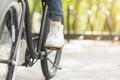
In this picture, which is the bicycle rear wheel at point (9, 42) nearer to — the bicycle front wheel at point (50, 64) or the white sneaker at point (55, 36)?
the white sneaker at point (55, 36)

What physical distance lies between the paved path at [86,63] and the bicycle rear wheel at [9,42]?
136 cm

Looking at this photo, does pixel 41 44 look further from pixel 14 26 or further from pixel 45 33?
pixel 14 26

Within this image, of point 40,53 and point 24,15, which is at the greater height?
point 24,15

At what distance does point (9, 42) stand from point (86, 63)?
2293mm

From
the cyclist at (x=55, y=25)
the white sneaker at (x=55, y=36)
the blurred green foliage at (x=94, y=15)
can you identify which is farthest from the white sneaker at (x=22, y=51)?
the blurred green foliage at (x=94, y=15)

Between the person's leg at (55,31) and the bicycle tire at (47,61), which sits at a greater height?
the person's leg at (55,31)

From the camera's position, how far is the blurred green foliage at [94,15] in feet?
20.6

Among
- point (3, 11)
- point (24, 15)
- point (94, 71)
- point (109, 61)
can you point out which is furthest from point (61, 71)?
point (3, 11)

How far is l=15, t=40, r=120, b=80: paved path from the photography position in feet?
13.0

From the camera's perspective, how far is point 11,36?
2.41 meters

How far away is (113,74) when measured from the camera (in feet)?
13.5

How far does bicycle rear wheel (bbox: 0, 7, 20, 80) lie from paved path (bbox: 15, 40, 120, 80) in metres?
1.36

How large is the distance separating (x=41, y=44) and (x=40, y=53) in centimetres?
8

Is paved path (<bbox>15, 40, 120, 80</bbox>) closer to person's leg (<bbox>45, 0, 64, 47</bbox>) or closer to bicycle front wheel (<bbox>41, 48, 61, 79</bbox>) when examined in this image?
bicycle front wheel (<bbox>41, 48, 61, 79</bbox>)
